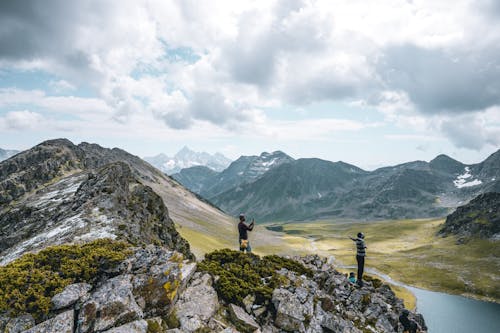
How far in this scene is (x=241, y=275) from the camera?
26.6m

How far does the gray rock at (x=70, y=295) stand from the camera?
18.6 meters

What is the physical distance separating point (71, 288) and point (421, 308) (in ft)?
408

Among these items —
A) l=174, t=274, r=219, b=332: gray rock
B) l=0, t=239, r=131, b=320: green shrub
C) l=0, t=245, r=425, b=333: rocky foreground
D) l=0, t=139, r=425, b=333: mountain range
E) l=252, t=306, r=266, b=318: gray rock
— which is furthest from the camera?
l=252, t=306, r=266, b=318: gray rock

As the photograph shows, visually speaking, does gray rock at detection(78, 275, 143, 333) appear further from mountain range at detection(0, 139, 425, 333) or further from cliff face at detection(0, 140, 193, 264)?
cliff face at detection(0, 140, 193, 264)

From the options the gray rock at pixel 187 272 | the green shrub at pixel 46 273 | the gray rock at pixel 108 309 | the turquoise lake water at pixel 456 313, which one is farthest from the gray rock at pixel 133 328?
the turquoise lake water at pixel 456 313

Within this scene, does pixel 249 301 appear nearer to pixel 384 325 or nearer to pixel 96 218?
pixel 384 325

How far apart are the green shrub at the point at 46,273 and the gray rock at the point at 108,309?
2.54m

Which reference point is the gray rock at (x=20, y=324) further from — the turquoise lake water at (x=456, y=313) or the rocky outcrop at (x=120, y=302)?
the turquoise lake water at (x=456, y=313)

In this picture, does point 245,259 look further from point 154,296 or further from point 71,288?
point 71,288

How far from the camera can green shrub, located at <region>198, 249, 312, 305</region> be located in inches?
943

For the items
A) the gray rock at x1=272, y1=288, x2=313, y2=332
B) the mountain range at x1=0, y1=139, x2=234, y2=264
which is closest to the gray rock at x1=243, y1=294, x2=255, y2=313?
the gray rock at x1=272, y1=288, x2=313, y2=332

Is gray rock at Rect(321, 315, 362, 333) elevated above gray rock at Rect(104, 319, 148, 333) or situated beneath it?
situated beneath

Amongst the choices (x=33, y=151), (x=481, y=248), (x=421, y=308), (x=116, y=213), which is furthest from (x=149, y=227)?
(x=481, y=248)

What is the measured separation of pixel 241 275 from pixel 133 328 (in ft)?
34.8
